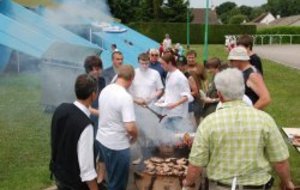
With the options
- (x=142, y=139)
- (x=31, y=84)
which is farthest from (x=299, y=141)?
(x=31, y=84)

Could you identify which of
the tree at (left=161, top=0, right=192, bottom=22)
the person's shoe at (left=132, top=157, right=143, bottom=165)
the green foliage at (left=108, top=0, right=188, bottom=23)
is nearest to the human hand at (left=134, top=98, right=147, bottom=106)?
the person's shoe at (left=132, top=157, right=143, bottom=165)

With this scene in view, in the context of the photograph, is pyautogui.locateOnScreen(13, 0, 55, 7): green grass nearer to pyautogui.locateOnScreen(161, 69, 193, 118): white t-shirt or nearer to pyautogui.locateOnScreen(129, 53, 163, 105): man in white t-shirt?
pyautogui.locateOnScreen(129, 53, 163, 105): man in white t-shirt

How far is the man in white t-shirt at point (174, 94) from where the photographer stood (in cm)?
740

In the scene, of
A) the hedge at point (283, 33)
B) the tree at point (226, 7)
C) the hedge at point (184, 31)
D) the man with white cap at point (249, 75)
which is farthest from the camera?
the tree at point (226, 7)

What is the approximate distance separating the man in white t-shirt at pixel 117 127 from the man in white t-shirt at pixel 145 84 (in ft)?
7.49

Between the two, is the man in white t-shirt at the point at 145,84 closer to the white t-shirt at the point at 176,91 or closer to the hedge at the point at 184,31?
the white t-shirt at the point at 176,91

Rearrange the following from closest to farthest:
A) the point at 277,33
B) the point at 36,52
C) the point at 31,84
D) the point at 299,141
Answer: the point at 299,141 → the point at 36,52 → the point at 31,84 → the point at 277,33

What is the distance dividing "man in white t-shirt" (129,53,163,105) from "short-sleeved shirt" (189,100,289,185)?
4013 millimetres

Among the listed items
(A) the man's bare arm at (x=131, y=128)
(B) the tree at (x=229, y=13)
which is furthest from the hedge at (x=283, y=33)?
(B) the tree at (x=229, y=13)

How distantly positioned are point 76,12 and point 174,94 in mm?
10744

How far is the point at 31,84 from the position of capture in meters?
17.0

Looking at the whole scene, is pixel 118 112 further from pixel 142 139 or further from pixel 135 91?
pixel 135 91

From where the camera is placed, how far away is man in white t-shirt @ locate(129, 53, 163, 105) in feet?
25.6

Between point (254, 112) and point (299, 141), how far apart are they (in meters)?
2.53
